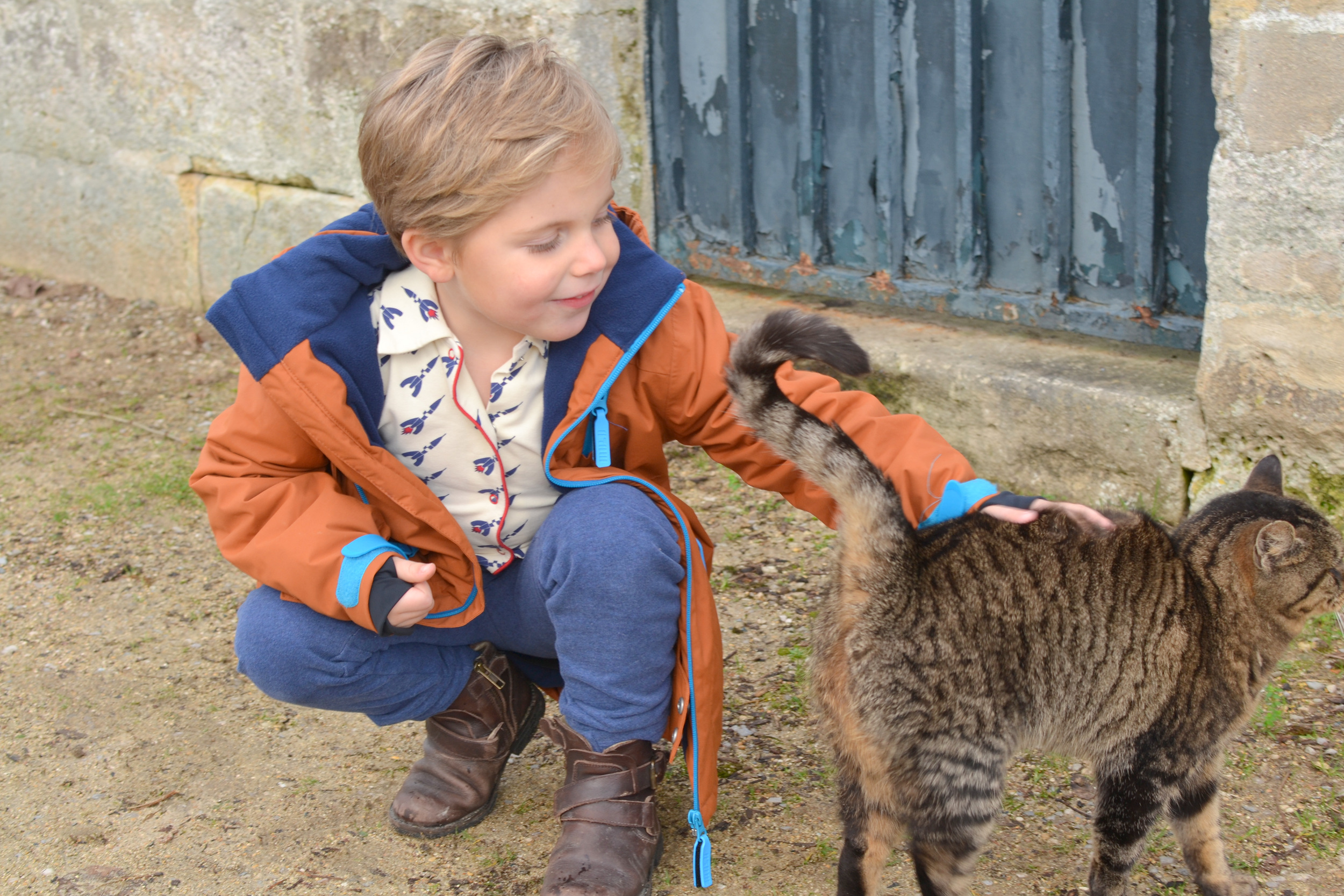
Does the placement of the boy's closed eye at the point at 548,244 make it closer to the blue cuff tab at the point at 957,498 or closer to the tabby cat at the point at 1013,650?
the tabby cat at the point at 1013,650

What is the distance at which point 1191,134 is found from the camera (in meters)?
3.12

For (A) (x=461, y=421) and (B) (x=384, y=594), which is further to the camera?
(A) (x=461, y=421)

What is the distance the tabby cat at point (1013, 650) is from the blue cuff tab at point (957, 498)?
0.07 ft

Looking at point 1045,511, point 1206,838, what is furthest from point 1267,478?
point 1206,838

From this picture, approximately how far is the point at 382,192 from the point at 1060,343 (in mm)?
2118

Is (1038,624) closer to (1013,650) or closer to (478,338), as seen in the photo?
(1013,650)

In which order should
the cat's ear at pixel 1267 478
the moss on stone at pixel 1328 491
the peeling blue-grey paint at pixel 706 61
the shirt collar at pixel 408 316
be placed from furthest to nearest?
the peeling blue-grey paint at pixel 706 61, the moss on stone at pixel 1328 491, the cat's ear at pixel 1267 478, the shirt collar at pixel 408 316

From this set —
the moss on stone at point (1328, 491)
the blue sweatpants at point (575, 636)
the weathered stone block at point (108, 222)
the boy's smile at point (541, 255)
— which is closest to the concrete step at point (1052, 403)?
the moss on stone at point (1328, 491)

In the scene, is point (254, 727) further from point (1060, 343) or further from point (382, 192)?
point (1060, 343)

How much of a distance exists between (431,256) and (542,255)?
0.23 metres

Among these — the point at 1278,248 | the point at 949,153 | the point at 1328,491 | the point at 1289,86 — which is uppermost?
the point at 1289,86

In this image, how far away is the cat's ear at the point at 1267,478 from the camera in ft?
7.63

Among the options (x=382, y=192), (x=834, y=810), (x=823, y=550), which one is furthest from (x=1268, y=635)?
(x=382, y=192)

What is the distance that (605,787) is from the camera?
86.5 inches
